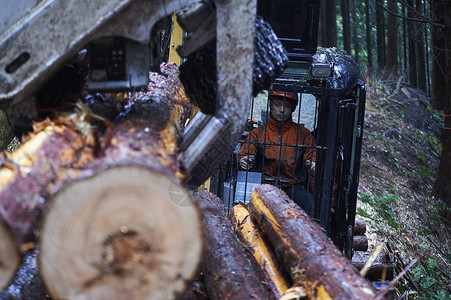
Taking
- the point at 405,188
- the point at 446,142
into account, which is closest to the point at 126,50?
the point at 446,142

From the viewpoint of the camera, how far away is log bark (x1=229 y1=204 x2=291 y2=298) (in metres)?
3.05

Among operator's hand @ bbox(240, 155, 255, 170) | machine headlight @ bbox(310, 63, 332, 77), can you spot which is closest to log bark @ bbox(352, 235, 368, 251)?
operator's hand @ bbox(240, 155, 255, 170)

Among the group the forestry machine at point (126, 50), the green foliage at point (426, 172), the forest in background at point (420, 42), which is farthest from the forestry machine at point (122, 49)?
the green foliage at point (426, 172)

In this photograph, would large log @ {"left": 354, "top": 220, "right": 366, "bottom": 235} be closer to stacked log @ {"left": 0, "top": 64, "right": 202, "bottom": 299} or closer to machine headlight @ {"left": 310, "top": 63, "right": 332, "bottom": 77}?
machine headlight @ {"left": 310, "top": 63, "right": 332, "bottom": 77}

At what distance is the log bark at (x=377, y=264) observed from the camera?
5.45m

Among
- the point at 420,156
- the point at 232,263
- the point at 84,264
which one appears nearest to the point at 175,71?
the point at 232,263

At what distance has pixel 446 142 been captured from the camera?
7949mm

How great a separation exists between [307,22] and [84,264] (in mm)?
3716

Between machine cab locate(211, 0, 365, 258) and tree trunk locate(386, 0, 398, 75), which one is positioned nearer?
machine cab locate(211, 0, 365, 258)

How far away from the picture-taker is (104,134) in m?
2.18

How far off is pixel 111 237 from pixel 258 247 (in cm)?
197

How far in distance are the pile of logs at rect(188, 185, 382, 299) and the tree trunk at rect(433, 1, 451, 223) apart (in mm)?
4801

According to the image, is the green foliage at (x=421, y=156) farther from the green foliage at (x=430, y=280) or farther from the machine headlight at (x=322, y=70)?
the machine headlight at (x=322, y=70)

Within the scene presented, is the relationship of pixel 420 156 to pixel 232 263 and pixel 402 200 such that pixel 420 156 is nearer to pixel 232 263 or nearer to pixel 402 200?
pixel 402 200
